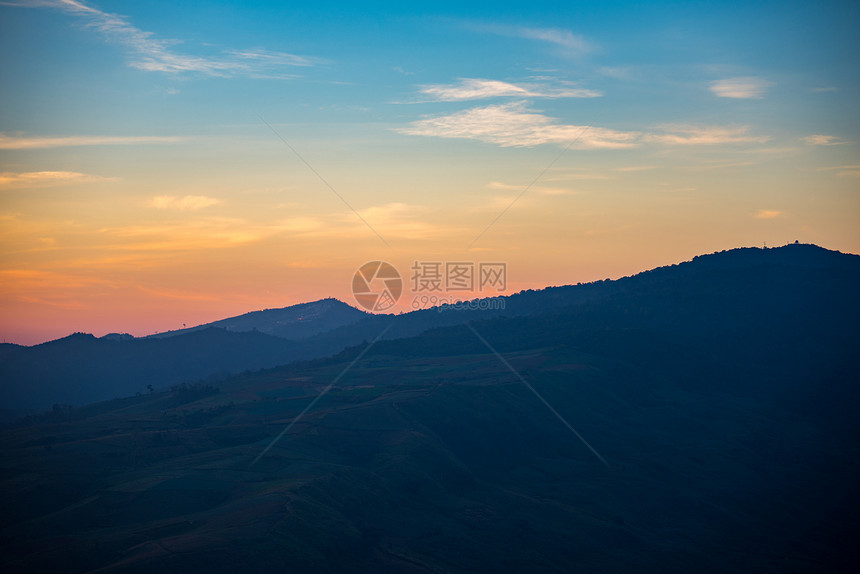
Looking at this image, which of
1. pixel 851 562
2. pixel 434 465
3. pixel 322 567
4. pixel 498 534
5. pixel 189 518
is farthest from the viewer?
pixel 434 465

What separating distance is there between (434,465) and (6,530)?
7451 centimetres

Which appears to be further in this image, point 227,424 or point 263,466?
point 227,424

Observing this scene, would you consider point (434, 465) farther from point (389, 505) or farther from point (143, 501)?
point (143, 501)

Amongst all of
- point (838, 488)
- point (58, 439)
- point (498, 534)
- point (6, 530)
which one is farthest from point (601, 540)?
point (58, 439)

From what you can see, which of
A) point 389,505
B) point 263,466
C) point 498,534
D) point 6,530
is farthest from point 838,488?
point 6,530

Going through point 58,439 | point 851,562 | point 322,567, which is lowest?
point 851,562

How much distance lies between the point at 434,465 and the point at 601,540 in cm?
3543

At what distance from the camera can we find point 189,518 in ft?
369

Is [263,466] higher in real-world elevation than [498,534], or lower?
higher

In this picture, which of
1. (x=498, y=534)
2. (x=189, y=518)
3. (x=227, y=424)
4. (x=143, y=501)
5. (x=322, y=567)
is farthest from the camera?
(x=227, y=424)

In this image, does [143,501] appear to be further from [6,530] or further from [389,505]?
[389,505]

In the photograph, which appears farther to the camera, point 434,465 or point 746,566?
point 434,465

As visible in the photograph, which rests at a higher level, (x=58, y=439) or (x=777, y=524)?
(x=58, y=439)

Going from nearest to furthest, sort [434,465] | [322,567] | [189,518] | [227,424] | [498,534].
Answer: [322,567] → [189,518] → [498,534] → [434,465] → [227,424]
